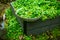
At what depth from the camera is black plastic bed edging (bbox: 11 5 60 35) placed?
5.33 m

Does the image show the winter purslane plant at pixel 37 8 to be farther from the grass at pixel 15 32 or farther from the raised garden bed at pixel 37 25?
the grass at pixel 15 32

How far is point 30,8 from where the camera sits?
18.8 feet

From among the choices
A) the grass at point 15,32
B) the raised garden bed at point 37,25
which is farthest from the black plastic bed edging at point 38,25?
the grass at point 15,32

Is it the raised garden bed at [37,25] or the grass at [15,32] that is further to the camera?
the grass at [15,32]

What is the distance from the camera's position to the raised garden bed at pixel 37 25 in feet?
17.4

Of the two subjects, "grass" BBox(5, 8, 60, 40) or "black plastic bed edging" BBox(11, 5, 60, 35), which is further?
"grass" BBox(5, 8, 60, 40)

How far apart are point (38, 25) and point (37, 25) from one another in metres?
0.04

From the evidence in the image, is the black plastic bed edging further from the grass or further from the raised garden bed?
the grass

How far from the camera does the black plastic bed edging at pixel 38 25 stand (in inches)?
210

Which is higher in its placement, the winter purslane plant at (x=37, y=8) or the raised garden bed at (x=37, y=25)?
the winter purslane plant at (x=37, y=8)

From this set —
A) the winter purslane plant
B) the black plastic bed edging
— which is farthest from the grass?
Answer: the winter purslane plant

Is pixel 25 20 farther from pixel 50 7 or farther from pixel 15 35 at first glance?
pixel 50 7

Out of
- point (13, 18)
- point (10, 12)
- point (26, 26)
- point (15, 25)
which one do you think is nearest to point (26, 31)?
point (26, 26)

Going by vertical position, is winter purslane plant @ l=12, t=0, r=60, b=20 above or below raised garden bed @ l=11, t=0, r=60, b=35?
above
